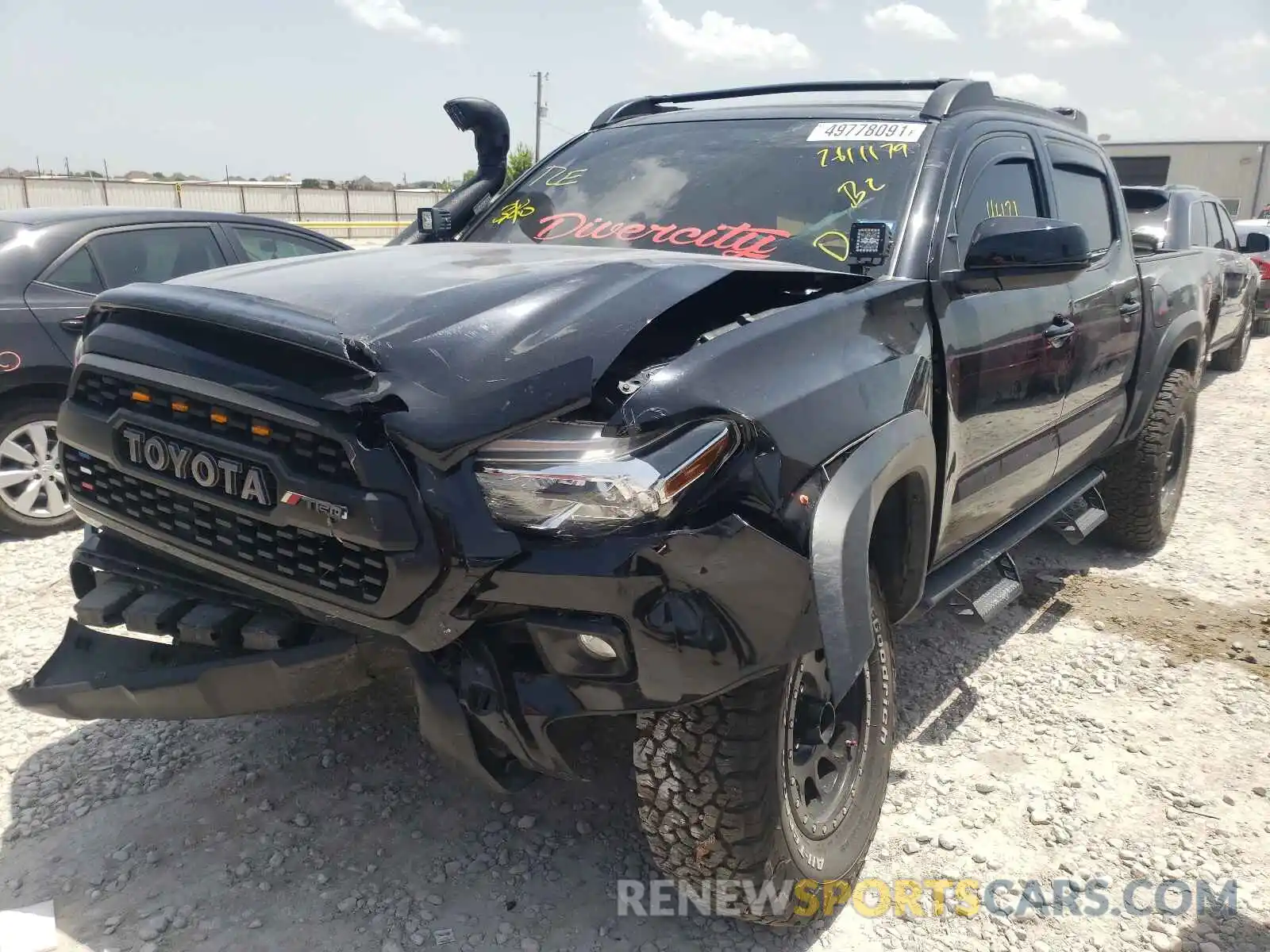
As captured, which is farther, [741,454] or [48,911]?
[48,911]

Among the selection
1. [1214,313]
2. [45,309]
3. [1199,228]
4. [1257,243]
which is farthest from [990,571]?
[1257,243]

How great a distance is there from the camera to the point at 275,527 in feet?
6.49

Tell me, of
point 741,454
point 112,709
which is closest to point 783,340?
point 741,454

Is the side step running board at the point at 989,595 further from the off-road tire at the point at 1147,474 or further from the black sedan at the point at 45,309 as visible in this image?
the black sedan at the point at 45,309

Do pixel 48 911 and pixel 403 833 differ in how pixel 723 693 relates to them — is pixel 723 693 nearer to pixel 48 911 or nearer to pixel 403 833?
pixel 403 833

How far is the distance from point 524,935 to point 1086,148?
3838 mm

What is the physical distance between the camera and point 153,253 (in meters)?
5.36

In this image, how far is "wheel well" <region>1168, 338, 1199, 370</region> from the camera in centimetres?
500

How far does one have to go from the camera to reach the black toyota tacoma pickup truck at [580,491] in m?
1.83

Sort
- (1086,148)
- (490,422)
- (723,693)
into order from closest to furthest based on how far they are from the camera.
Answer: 1. (490,422)
2. (723,693)
3. (1086,148)

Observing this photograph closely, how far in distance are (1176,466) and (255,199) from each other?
112 ft

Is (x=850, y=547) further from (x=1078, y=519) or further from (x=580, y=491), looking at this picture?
(x=1078, y=519)

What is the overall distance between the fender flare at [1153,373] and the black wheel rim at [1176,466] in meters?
0.45

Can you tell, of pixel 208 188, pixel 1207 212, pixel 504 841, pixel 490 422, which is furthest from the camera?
pixel 208 188
